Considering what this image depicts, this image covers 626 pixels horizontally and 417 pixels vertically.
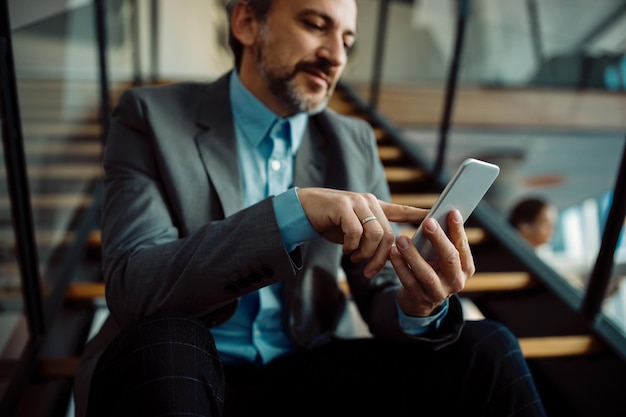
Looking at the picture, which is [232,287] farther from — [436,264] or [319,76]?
[319,76]

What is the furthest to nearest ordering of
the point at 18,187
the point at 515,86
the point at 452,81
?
the point at 515,86 → the point at 452,81 → the point at 18,187

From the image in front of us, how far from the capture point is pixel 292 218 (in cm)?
100

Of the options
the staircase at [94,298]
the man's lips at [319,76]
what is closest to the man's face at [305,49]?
the man's lips at [319,76]

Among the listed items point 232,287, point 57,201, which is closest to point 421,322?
point 232,287

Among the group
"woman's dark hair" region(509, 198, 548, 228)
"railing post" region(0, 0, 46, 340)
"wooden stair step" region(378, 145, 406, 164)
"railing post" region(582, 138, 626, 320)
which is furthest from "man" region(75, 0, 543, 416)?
"woman's dark hair" region(509, 198, 548, 228)

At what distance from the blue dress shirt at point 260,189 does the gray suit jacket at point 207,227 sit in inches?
1.3

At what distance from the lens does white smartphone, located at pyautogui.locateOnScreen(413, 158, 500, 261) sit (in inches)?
35.6

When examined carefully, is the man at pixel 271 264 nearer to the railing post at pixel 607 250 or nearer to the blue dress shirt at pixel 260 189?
the blue dress shirt at pixel 260 189

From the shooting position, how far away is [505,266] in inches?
93.0

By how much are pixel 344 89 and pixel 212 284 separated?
3.64 metres

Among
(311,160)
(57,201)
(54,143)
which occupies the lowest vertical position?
(57,201)

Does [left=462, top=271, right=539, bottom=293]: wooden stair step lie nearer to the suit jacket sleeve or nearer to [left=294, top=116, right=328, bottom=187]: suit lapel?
[left=294, top=116, right=328, bottom=187]: suit lapel

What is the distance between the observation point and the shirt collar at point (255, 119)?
4.46 ft

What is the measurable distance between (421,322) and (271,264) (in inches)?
12.8
